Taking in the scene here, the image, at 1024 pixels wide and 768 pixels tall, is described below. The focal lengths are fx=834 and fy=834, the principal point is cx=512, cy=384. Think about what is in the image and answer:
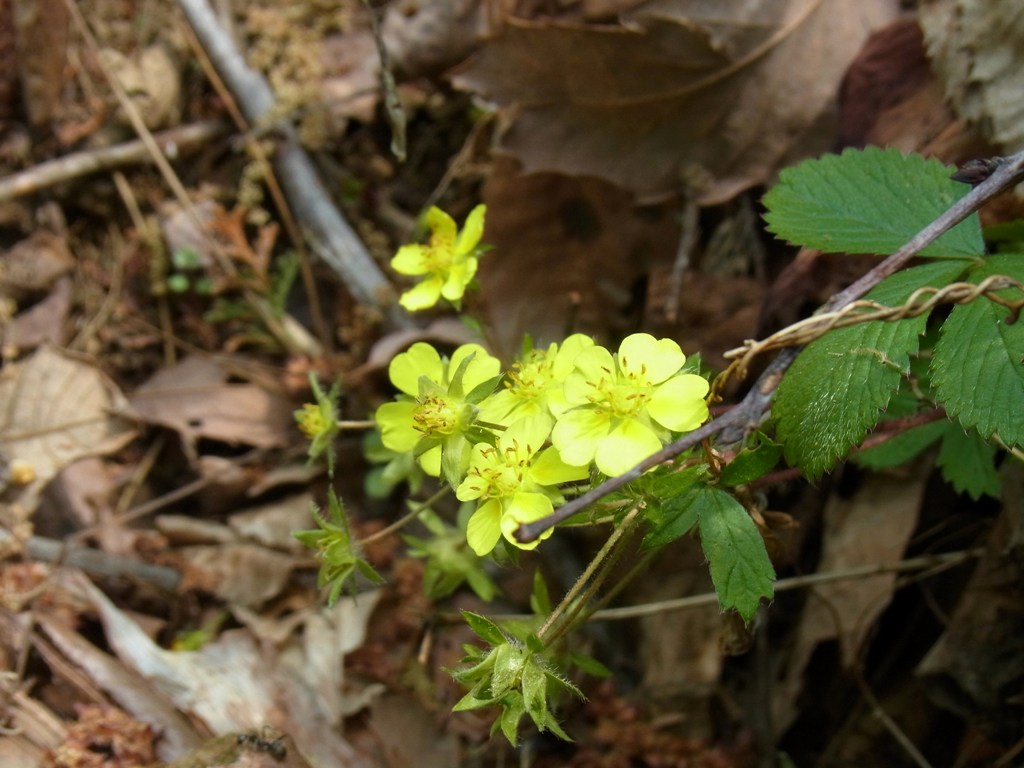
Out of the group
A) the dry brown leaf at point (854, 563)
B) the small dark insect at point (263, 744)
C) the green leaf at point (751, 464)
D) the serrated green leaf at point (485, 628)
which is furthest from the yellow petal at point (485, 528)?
the dry brown leaf at point (854, 563)

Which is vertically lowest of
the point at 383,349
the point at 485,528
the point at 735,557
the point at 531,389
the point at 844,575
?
the point at 844,575

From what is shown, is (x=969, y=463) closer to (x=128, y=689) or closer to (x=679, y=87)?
(x=679, y=87)

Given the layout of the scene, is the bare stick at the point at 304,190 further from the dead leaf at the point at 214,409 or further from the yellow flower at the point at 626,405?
the yellow flower at the point at 626,405

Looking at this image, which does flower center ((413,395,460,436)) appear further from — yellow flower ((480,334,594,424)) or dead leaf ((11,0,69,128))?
dead leaf ((11,0,69,128))

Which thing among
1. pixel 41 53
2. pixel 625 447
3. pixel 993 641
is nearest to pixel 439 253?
pixel 625 447

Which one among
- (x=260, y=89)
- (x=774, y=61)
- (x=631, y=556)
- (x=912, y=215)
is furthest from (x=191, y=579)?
(x=774, y=61)

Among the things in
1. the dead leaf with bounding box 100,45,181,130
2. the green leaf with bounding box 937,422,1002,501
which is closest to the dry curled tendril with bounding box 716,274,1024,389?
the green leaf with bounding box 937,422,1002,501
